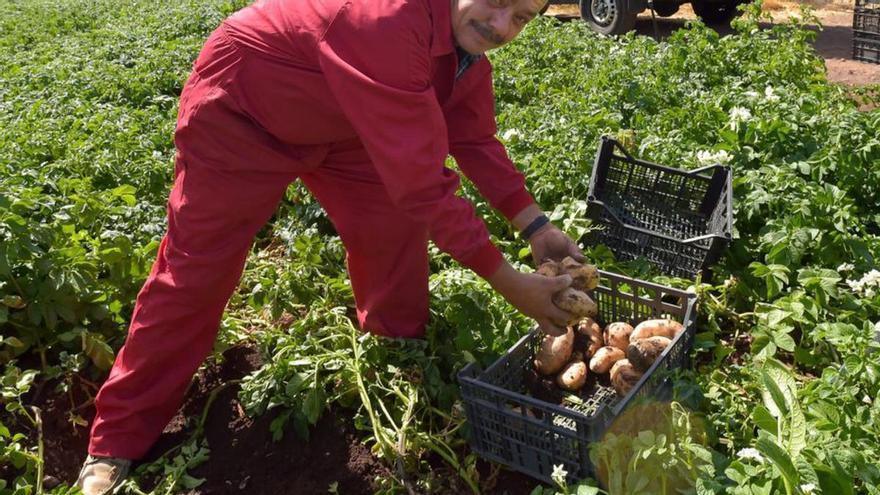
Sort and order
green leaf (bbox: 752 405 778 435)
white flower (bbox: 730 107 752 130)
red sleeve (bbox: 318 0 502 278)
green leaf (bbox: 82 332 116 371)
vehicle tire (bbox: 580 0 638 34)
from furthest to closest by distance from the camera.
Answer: vehicle tire (bbox: 580 0 638 34), white flower (bbox: 730 107 752 130), green leaf (bbox: 82 332 116 371), red sleeve (bbox: 318 0 502 278), green leaf (bbox: 752 405 778 435)

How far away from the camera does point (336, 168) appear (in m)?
2.90

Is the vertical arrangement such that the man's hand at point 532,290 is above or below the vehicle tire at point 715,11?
above

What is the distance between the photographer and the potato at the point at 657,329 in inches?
109

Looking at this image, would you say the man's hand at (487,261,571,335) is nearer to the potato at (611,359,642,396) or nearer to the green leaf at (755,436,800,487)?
the potato at (611,359,642,396)

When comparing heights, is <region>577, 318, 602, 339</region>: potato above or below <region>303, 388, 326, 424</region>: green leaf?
above

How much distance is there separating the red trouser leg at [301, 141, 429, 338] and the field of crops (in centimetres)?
9

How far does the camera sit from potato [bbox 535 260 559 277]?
2.57 metres

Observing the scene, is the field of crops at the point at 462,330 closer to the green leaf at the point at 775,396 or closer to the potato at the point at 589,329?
the green leaf at the point at 775,396

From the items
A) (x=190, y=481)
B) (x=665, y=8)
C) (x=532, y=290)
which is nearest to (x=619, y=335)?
(x=532, y=290)

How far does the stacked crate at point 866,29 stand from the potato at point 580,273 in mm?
6016

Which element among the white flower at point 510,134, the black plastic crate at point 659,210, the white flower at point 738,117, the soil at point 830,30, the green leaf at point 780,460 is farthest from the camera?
the soil at point 830,30

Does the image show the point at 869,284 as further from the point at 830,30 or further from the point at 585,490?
the point at 830,30

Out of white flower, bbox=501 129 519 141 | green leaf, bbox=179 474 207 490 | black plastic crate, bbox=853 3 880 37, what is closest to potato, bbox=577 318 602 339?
green leaf, bbox=179 474 207 490

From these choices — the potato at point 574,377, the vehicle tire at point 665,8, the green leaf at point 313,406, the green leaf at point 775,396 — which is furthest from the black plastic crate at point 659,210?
the vehicle tire at point 665,8
